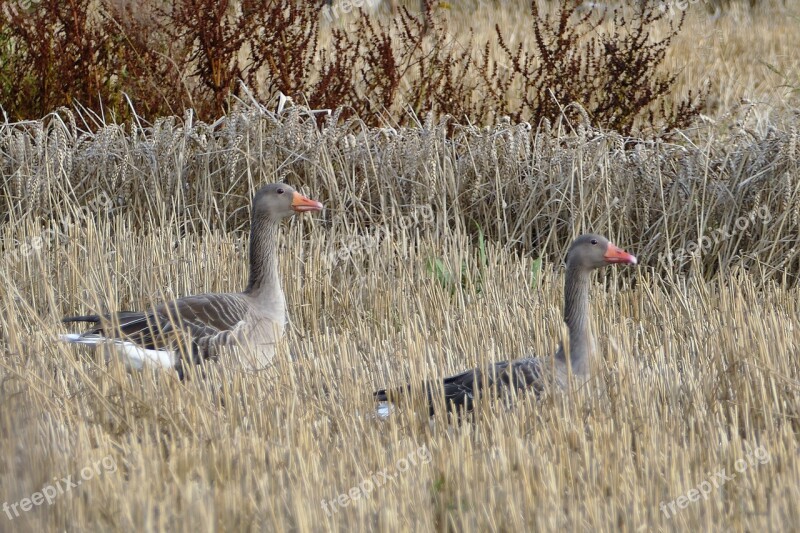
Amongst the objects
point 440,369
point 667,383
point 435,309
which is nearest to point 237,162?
point 435,309

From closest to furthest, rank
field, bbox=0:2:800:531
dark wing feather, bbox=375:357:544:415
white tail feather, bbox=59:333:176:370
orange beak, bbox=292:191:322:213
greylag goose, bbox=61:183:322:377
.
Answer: field, bbox=0:2:800:531 < dark wing feather, bbox=375:357:544:415 < white tail feather, bbox=59:333:176:370 < greylag goose, bbox=61:183:322:377 < orange beak, bbox=292:191:322:213

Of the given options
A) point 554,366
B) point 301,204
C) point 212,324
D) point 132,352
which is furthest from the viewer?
point 301,204

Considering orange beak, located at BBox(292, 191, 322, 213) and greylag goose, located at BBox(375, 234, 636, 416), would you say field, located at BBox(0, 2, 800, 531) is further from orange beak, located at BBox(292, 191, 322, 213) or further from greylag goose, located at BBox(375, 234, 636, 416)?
orange beak, located at BBox(292, 191, 322, 213)

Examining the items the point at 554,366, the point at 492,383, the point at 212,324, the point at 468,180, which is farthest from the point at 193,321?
the point at 468,180

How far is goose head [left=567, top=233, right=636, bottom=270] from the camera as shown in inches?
206

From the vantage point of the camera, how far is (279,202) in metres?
6.46

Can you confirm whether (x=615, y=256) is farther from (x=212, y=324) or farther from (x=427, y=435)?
(x=212, y=324)

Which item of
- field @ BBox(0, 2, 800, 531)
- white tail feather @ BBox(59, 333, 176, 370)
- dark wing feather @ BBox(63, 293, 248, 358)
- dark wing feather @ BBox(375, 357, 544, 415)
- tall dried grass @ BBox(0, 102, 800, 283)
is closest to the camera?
field @ BBox(0, 2, 800, 531)

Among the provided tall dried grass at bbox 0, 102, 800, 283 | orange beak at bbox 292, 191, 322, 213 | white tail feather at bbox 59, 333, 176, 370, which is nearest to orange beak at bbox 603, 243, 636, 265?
orange beak at bbox 292, 191, 322, 213

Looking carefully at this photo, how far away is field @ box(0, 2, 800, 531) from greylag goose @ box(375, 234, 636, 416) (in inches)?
4.6

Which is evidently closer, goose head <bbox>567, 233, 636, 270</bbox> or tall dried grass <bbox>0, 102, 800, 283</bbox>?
goose head <bbox>567, 233, 636, 270</bbox>

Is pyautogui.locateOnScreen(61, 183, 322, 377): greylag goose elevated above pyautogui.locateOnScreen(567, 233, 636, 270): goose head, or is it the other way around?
pyautogui.locateOnScreen(567, 233, 636, 270): goose head

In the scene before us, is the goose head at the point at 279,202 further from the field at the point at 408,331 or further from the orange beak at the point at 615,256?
the orange beak at the point at 615,256

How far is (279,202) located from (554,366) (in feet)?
8.82
